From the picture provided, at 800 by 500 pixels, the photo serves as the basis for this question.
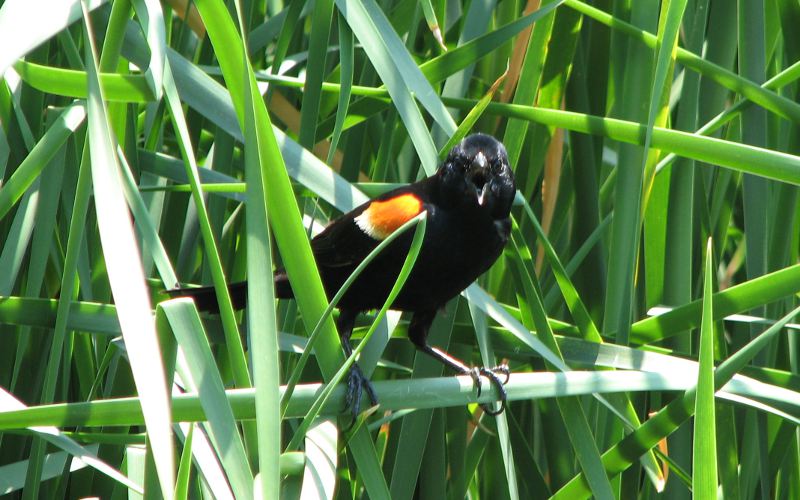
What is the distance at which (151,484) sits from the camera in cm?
83

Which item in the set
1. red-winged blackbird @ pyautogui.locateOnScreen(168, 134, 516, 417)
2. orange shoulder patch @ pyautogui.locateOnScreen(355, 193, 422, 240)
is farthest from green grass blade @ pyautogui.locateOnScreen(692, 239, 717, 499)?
orange shoulder patch @ pyautogui.locateOnScreen(355, 193, 422, 240)

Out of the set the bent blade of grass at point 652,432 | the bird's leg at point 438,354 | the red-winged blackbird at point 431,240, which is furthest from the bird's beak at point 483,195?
the bent blade of grass at point 652,432

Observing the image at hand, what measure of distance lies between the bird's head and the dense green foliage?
0.04 meters

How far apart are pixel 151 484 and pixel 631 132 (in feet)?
2.72

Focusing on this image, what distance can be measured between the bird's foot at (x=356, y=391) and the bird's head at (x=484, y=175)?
1.44 feet

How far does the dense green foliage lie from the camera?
854 mm

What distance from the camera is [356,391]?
1.25m

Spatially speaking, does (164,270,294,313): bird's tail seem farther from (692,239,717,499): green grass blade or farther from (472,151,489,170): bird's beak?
(692,239,717,499): green grass blade

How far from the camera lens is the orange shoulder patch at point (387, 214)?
5.56 feet

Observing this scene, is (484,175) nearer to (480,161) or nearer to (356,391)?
(480,161)

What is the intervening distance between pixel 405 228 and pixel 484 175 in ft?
2.65

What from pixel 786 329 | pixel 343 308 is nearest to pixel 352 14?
pixel 343 308

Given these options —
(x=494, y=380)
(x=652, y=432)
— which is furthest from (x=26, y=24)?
(x=652, y=432)

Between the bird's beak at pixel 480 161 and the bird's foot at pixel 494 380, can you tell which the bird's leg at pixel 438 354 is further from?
the bird's beak at pixel 480 161
